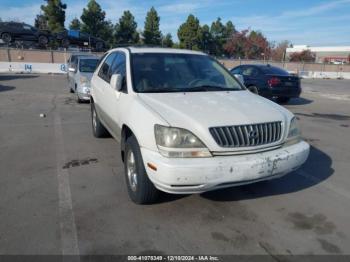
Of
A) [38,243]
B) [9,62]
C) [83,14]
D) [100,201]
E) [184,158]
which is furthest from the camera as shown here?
[83,14]

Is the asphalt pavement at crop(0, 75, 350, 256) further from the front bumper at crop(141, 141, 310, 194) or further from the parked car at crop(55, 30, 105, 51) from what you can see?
the parked car at crop(55, 30, 105, 51)

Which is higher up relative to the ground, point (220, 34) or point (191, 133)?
point (220, 34)

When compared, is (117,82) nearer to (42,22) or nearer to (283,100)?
(283,100)

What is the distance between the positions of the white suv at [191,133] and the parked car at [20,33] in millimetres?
29863

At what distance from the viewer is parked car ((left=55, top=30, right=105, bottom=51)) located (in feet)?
113

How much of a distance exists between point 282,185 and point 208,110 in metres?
1.69

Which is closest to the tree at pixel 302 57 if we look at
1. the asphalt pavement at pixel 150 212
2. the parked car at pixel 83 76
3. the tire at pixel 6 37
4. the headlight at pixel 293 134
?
the tire at pixel 6 37

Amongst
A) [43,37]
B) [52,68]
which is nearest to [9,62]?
[52,68]

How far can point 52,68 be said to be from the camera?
2839cm

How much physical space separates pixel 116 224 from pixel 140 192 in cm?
43

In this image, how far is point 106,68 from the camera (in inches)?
230

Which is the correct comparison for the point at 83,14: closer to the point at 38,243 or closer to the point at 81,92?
the point at 81,92

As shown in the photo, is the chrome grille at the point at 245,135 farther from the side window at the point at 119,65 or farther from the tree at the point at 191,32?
the tree at the point at 191,32

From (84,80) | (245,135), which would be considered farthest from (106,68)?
(84,80)
